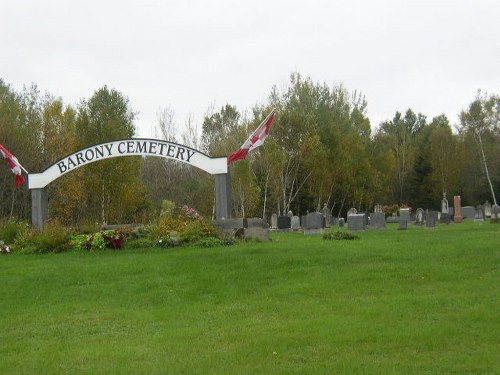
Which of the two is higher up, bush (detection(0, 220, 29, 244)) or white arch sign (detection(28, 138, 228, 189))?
white arch sign (detection(28, 138, 228, 189))

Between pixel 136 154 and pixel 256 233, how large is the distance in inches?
212

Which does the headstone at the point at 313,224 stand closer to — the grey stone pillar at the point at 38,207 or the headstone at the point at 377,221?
the headstone at the point at 377,221

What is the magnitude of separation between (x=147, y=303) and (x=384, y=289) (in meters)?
4.07

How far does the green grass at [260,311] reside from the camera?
23.5 feet

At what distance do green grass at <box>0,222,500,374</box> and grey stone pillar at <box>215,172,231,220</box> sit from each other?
4.36 metres

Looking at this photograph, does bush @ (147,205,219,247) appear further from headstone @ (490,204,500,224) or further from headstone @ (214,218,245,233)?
headstone @ (490,204,500,224)

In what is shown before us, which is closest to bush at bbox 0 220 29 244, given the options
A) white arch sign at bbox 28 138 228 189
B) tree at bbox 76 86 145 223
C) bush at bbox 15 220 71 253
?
bush at bbox 15 220 71 253

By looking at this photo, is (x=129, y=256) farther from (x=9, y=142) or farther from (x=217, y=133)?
(x=217, y=133)

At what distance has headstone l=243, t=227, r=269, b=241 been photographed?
19.5m

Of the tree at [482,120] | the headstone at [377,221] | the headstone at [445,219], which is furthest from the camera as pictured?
the tree at [482,120]

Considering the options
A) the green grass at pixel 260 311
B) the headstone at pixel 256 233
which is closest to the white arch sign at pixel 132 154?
the headstone at pixel 256 233

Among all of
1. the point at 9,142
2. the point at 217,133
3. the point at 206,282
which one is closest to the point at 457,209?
the point at 217,133

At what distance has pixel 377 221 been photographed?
30703mm

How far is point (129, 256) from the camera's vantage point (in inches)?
655
